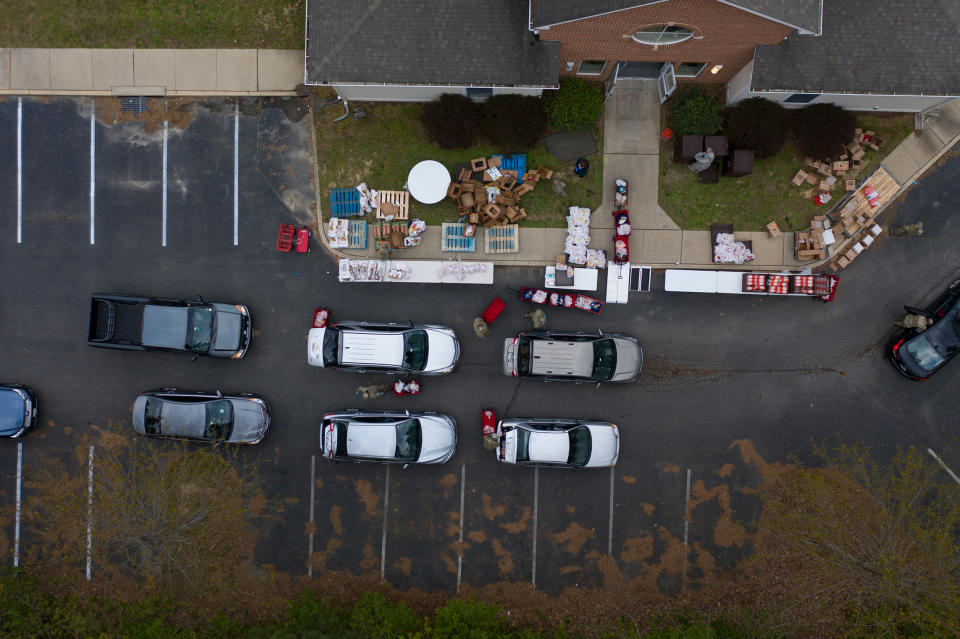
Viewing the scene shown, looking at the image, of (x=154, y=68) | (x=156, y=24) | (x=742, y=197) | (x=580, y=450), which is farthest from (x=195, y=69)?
(x=742, y=197)

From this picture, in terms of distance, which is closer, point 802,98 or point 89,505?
point 802,98

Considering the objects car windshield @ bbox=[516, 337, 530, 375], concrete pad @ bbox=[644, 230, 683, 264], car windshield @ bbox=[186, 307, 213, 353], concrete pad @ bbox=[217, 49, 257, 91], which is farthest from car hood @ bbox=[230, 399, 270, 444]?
concrete pad @ bbox=[644, 230, 683, 264]

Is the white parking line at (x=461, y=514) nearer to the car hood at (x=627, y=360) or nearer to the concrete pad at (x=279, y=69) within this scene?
the car hood at (x=627, y=360)

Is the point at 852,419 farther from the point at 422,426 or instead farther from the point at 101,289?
the point at 101,289

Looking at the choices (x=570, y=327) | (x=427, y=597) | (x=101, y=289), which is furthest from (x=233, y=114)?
(x=427, y=597)

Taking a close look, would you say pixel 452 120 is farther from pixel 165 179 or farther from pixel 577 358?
pixel 165 179

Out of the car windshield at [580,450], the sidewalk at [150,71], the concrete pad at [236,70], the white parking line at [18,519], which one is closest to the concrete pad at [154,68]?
the sidewalk at [150,71]
